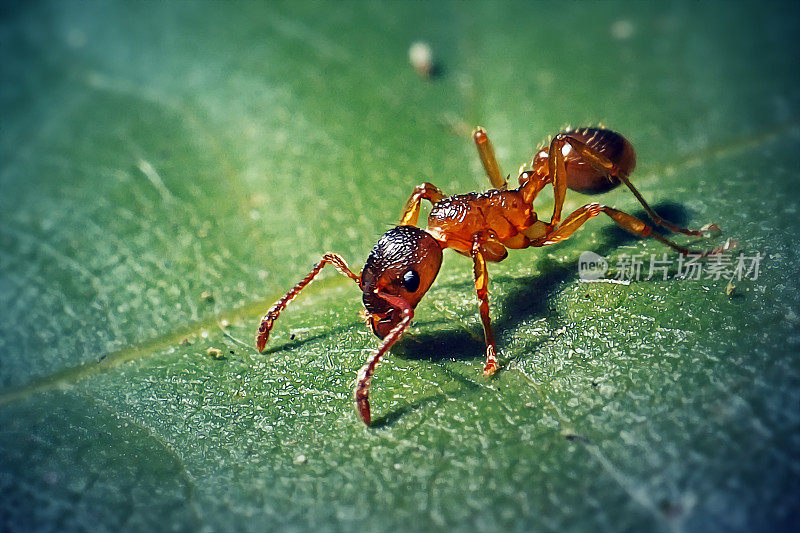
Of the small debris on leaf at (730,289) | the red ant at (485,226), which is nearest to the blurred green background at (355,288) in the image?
the small debris on leaf at (730,289)

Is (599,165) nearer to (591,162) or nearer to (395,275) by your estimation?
(591,162)

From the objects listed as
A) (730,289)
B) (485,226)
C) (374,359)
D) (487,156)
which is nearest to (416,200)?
(485,226)

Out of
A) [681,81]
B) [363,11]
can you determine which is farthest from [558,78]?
[363,11]

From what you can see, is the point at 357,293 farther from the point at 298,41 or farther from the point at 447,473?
the point at 298,41

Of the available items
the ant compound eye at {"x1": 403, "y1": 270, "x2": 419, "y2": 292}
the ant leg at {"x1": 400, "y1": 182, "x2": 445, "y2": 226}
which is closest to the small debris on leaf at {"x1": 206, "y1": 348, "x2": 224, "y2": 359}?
the ant compound eye at {"x1": 403, "y1": 270, "x2": 419, "y2": 292}

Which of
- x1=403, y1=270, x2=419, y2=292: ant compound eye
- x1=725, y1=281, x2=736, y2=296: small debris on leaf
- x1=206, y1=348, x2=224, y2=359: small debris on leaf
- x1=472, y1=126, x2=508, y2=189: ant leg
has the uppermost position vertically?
x1=472, y1=126, x2=508, y2=189: ant leg
